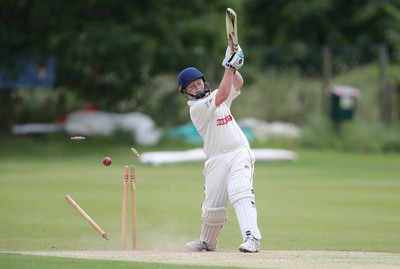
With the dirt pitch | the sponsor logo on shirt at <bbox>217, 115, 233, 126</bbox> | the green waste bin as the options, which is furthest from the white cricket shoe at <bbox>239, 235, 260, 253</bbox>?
the green waste bin

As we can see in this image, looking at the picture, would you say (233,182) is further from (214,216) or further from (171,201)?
(171,201)

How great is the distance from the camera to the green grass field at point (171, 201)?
12.6 meters

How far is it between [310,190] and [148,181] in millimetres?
3452

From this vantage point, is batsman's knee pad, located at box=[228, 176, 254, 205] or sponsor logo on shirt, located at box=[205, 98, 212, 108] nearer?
batsman's knee pad, located at box=[228, 176, 254, 205]

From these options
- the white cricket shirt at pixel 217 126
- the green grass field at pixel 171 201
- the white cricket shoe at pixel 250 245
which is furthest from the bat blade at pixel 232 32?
the green grass field at pixel 171 201

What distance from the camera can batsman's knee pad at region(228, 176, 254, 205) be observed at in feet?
34.1

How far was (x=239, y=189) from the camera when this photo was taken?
10.4m

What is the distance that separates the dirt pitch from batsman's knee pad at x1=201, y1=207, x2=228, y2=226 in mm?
324

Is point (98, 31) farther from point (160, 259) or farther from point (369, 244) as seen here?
point (160, 259)

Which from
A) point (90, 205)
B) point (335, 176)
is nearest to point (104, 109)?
point (335, 176)

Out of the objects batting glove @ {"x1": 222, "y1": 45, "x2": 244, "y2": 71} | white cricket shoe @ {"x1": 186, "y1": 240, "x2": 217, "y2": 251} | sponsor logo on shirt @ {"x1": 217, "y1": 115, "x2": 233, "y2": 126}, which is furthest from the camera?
white cricket shoe @ {"x1": 186, "y1": 240, "x2": 217, "y2": 251}

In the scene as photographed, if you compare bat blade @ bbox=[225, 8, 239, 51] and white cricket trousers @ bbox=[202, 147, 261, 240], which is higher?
bat blade @ bbox=[225, 8, 239, 51]

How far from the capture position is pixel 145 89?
32.5 meters

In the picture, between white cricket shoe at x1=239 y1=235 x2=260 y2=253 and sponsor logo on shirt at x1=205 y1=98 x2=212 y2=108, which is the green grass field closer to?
white cricket shoe at x1=239 y1=235 x2=260 y2=253
